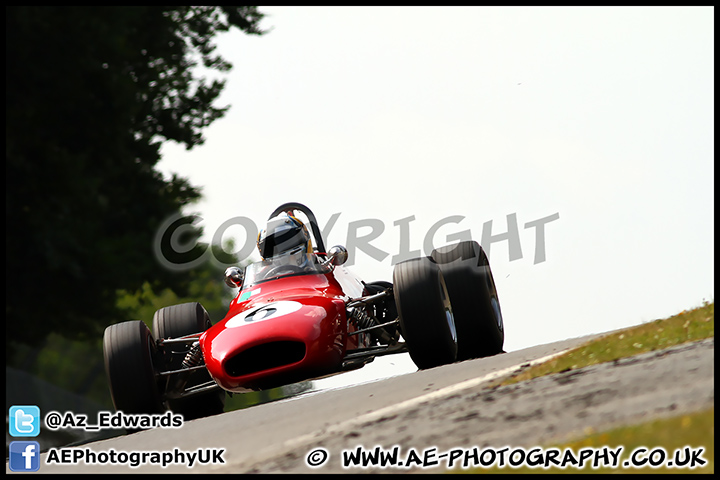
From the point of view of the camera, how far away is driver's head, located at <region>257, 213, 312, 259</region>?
1202cm

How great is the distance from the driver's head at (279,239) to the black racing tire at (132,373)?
205 centimetres

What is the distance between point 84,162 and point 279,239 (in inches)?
405

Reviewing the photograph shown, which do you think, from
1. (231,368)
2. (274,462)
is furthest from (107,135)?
(274,462)

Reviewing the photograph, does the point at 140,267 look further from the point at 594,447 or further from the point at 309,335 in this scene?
the point at 594,447

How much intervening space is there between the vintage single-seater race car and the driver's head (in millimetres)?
12

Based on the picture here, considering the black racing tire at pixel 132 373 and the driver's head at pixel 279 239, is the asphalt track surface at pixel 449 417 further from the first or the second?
the driver's head at pixel 279 239

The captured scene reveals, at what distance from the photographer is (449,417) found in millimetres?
6484

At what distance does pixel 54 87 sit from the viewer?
70.3ft

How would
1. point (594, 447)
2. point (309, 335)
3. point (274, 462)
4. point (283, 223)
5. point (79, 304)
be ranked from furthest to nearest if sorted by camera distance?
point (79, 304), point (283, 223), point (309, 335), point (274, 462), point (594, 447)

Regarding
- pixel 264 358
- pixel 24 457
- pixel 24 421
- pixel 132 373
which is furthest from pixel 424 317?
pixel 24 457

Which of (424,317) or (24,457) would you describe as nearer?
(24,457)

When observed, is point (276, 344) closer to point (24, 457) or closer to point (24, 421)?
point (24, 421)

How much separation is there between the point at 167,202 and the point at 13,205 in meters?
4.04

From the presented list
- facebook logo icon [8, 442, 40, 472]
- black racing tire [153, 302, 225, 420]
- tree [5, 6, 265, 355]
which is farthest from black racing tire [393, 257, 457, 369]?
tree [5, 6, 265, 355]
